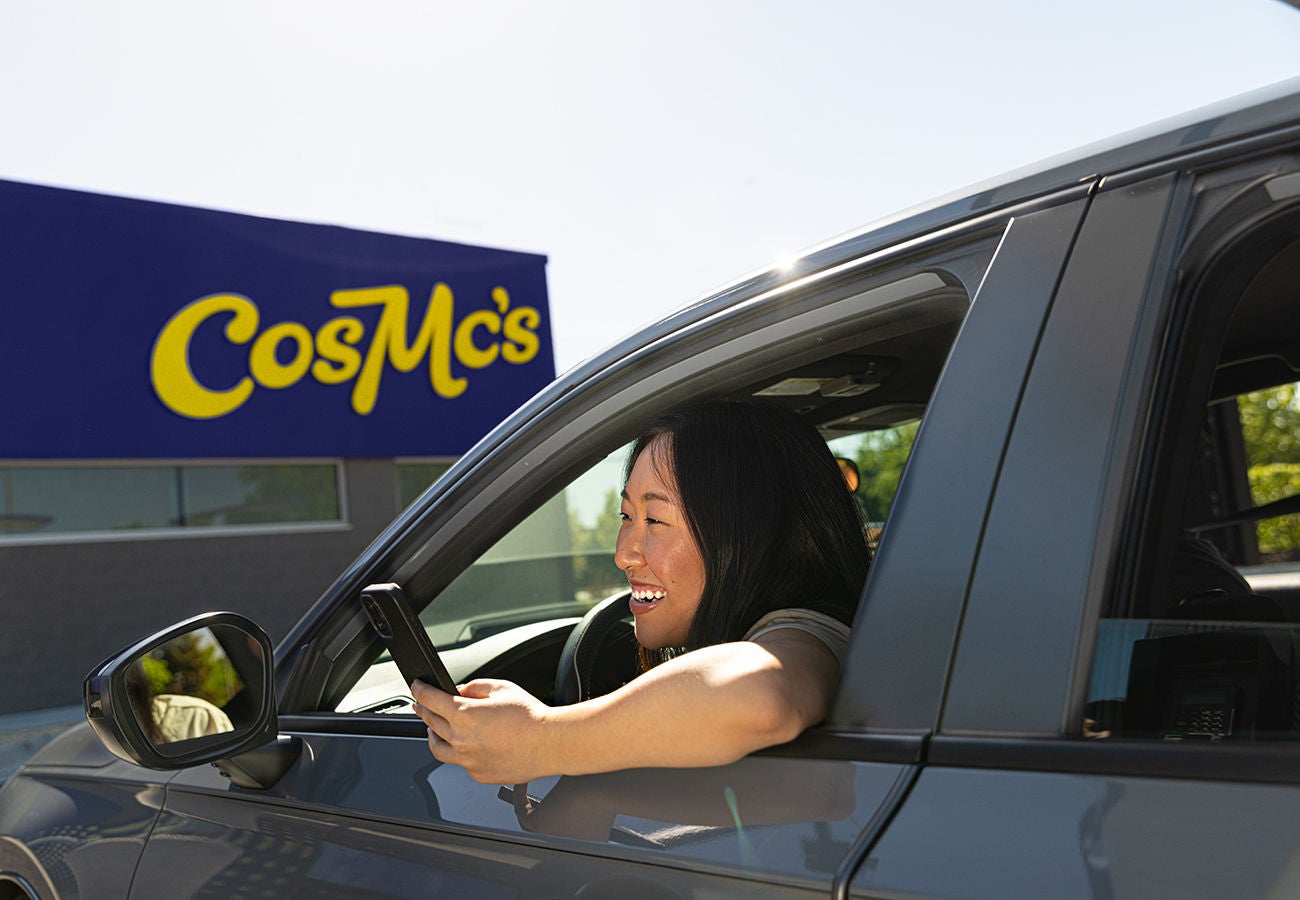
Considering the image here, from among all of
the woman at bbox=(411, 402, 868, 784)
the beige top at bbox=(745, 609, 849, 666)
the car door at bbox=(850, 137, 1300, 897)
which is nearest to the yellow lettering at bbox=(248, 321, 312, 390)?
the woman at bbox=(411, 402, 868, 784)

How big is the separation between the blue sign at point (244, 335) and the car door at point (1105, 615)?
1132cm

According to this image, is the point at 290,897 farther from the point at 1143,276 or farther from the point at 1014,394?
the point at 1143,276

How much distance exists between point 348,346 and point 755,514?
11.8 m

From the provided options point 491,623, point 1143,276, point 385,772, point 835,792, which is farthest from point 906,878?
point 491,623

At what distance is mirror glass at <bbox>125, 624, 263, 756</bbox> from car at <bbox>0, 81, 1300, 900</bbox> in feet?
0.06

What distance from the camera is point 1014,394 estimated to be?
1093mm

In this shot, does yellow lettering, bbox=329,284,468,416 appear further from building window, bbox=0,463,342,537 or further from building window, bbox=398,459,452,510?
building window, bbox=0,463,342,537

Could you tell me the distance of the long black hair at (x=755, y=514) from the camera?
1.62m

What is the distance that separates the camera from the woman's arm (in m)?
1.15

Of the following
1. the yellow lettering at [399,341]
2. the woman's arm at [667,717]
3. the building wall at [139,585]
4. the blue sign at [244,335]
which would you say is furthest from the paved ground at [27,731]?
the woman's arm at [667,717]

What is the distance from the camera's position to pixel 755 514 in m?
1.64

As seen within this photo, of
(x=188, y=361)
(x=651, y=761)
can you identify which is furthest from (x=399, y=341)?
(x=651, y=761)

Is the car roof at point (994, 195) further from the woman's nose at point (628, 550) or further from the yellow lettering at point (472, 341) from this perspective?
the yellow lettering at point (472, 341)

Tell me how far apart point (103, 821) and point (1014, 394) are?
5.59 ft
